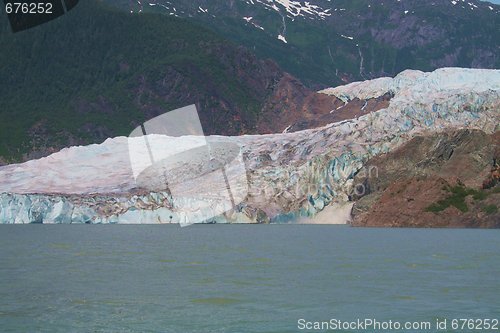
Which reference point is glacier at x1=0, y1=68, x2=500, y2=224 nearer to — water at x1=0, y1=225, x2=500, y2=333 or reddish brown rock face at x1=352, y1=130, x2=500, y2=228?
reddish brown rock face at x1=352, y1=130, x2=500, y2=228

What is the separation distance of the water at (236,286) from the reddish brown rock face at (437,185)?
34.3 m

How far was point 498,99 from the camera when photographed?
12825 centimetres

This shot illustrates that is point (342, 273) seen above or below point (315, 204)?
above

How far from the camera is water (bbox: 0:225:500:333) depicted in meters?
30.8

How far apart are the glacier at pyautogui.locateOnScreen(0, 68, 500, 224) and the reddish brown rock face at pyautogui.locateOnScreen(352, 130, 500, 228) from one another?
4282 millimetres

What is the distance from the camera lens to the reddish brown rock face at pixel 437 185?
101938 millimetres

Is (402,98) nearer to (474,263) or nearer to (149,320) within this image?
(474,263)

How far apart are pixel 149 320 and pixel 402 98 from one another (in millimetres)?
121189

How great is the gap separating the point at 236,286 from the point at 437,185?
215 feet

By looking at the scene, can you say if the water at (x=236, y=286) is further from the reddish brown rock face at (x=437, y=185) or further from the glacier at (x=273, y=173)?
the glacier at (x=273, y=173)

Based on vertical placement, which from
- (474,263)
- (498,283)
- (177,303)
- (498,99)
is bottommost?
(498,99)

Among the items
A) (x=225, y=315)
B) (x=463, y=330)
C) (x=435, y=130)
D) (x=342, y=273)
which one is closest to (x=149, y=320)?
(x=225, y=315)

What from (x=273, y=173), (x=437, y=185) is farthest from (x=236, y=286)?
(x=273, y=173)

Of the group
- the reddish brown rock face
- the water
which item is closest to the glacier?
the reddish brown rock face
